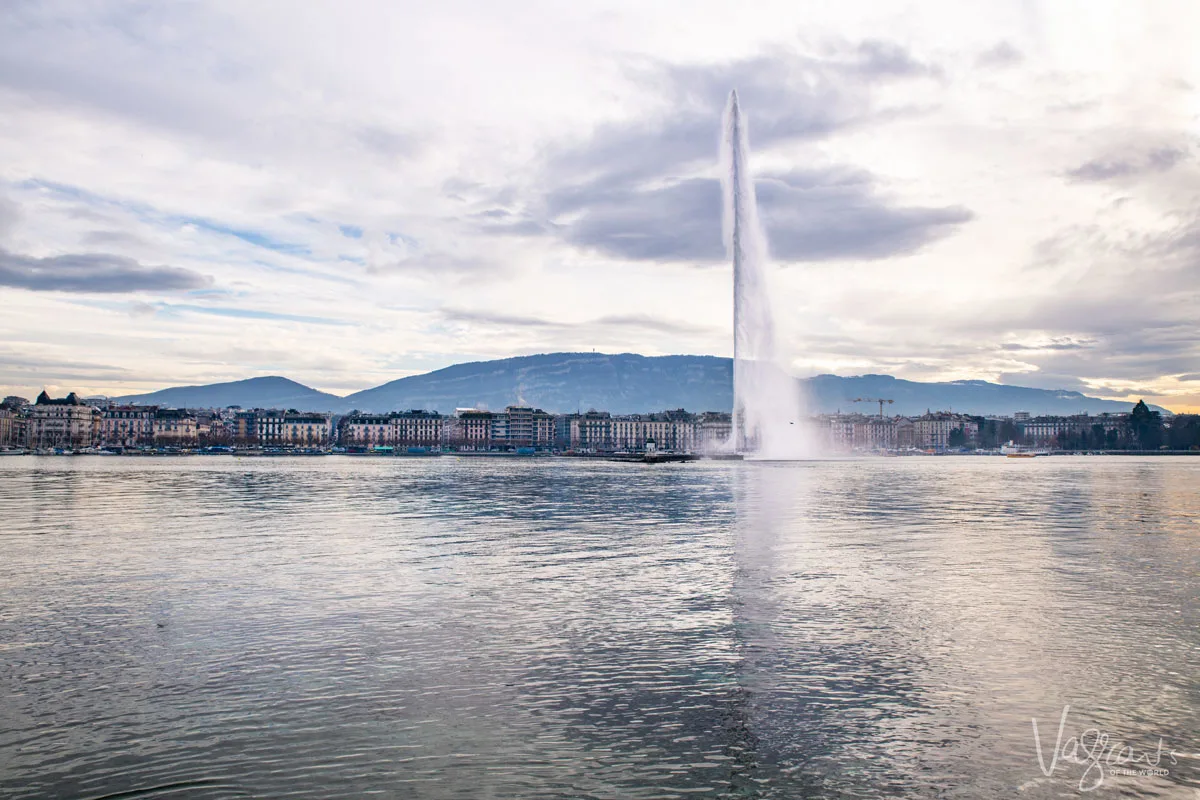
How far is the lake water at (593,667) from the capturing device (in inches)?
350

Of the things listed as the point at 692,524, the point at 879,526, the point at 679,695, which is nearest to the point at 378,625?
the point at 679,695

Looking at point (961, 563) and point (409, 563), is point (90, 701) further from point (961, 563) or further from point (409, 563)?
point (961, 563)

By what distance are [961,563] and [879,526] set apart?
10078 mm
